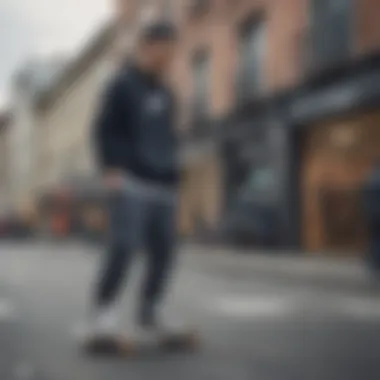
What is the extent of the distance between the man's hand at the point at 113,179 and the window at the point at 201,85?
0.07 meters

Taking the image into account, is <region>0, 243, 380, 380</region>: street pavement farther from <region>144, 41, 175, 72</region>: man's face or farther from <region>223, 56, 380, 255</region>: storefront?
<region>144, 41, 175, 72</region>: man's face

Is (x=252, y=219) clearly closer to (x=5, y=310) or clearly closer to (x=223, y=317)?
(x=223, y=317)

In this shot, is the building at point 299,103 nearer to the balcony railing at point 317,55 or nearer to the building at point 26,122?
the balcony railing at point 317,55

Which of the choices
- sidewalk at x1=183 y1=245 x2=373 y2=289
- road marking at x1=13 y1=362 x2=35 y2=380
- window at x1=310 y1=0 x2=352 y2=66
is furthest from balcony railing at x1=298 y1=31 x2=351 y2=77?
road marking at x1=13 y1=362 x2=35 y2=380

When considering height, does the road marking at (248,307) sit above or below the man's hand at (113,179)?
below

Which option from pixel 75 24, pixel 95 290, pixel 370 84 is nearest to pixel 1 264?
pixel 95 290

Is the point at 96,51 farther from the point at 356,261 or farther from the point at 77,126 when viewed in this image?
the point at 356,261

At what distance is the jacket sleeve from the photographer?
82 centimetres

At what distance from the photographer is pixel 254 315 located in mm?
912

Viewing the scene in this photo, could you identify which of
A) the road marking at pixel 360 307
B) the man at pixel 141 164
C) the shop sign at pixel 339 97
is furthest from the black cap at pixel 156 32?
the road marking at pixel 360 307

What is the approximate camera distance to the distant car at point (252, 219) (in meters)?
0.79

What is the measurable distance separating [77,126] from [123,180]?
0.20ft

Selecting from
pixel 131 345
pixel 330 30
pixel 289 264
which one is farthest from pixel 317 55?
pixel 131 345

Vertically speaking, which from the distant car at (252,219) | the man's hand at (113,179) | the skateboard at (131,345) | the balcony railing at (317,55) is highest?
the balcony railing at (317,55)
